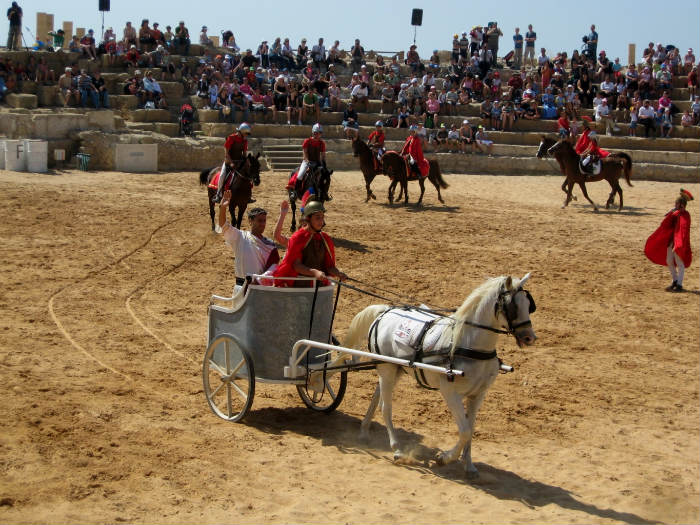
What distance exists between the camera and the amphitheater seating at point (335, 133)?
29917 millimetres

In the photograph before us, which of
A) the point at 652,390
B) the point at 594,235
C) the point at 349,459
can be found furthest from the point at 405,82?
the point at 349,459

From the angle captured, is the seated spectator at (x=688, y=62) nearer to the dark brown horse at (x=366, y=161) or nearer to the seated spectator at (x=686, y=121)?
the seated spectator at (x=686, y=121)

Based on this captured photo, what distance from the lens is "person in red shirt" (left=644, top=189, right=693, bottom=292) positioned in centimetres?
1491

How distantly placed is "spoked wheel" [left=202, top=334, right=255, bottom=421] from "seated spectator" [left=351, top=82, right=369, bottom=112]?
25836 millimetres

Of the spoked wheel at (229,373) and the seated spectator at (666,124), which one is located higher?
the seated spectator at (666,124)

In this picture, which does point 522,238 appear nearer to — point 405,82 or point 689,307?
point 689,307

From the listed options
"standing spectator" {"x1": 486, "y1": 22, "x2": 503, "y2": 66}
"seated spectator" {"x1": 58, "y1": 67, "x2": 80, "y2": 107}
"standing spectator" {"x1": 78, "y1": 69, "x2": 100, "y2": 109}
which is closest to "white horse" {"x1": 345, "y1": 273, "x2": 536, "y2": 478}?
"standing spectator" {"x1": 78, "y1": 69, "x2": 100, "y2": 109}

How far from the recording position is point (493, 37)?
133 feet

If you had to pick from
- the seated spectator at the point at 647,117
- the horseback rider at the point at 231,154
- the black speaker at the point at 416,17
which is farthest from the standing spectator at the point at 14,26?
the seated spectator at the point at 647,117

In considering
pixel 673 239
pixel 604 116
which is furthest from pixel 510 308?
pixel 604 116

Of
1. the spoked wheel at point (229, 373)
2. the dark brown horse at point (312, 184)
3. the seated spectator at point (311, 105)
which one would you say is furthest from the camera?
the seated spectator at point (311, 105)

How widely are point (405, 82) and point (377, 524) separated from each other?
103ft

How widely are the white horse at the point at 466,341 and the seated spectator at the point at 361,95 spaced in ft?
87.5

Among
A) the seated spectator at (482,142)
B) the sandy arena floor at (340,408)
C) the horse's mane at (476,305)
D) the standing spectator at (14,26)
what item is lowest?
the sandy arena floor at (340,408)
